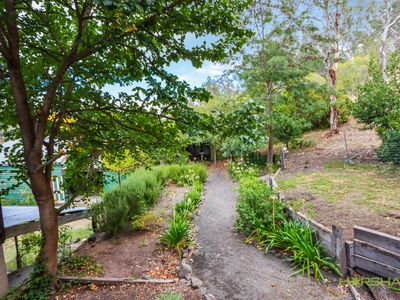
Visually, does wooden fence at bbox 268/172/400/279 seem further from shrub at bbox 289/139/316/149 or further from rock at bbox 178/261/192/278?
shrub at bbox 289/139/316/149

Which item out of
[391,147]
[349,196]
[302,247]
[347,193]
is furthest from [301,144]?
[302,247]

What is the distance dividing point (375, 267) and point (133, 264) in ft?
11.0

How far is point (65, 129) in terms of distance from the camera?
3215 mm

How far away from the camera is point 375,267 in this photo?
2.60 m

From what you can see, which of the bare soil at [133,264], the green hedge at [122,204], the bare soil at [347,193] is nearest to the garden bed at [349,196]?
the bare soil at [347,193]

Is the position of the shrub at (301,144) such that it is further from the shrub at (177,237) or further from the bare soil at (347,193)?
the shrub at (177,237)

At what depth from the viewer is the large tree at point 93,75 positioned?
81.7 inches

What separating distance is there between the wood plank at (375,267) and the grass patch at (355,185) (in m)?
1.71

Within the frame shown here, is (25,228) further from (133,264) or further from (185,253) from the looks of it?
(185,253)

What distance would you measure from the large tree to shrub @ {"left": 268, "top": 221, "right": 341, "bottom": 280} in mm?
2320

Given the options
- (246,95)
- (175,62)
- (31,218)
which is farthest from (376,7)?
(31,218)

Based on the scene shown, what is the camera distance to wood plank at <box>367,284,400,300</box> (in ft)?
7.61

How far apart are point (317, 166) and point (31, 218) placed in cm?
861

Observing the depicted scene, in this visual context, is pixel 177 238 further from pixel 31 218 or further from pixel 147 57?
pixel 147 57
